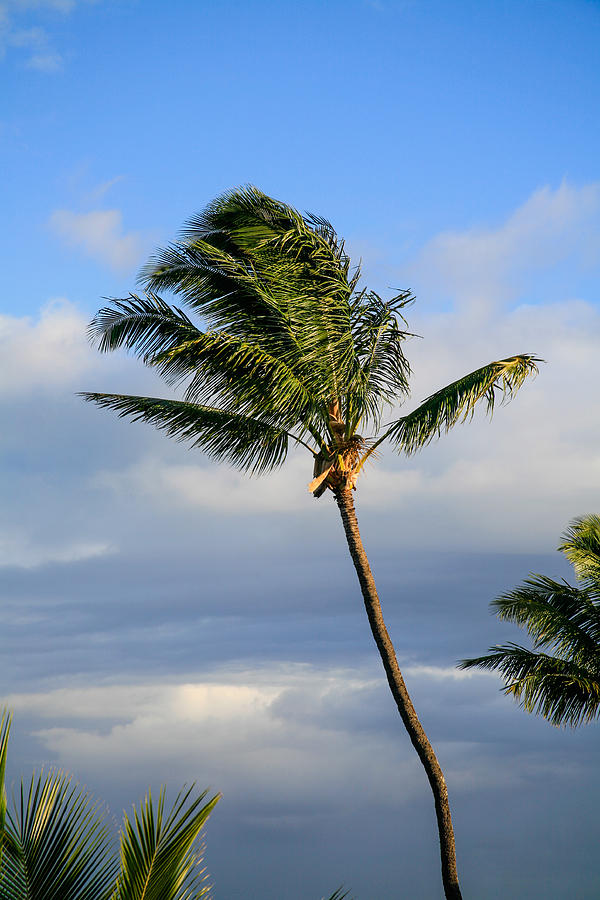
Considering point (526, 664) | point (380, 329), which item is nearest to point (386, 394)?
point (380, 329)

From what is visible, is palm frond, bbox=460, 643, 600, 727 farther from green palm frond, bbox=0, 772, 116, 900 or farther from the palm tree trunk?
green palm frond, bbox=0, 772, 116, 900

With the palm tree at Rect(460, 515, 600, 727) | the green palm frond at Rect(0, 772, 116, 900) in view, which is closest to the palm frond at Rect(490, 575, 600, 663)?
the palm tree at Rect(460, 515, 600, 727)

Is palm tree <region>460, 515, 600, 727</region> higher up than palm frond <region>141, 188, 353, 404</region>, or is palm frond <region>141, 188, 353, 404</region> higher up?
palm frond <region>141, 188, 353, 404</region>

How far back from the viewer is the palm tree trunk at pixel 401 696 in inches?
477

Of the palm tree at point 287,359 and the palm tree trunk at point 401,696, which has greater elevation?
the palm tree at point 287,359

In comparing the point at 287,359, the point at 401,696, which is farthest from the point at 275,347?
the point at 401,696

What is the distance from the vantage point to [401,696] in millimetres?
12594

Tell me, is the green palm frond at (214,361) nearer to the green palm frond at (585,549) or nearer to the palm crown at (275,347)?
the palm crown at (275,347)

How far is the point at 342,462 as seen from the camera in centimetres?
1331

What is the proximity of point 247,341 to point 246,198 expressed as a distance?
2711 millimetres

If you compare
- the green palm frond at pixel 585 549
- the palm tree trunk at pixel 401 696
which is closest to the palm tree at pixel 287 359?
the palm tree trunk at pixel 401 696

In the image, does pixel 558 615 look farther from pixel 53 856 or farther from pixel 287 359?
pixel 53 856

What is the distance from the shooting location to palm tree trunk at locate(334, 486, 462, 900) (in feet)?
39.7

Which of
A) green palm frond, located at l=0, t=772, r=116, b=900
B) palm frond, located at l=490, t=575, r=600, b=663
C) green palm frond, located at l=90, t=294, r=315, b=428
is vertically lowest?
green palm frond, located at l=0, t=772, r=116, b=900
